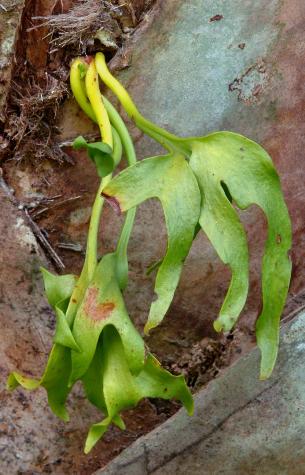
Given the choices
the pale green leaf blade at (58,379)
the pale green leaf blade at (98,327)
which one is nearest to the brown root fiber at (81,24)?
the pale green leaf blade at (98,327)

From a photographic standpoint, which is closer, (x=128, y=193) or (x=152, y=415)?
(x=128, y=193)

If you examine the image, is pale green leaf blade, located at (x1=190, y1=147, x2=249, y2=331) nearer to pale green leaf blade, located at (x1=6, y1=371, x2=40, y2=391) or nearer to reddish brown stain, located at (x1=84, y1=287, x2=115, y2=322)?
reddish brown stain, located at (x1=84, y1=287, x2=115, y2=322)

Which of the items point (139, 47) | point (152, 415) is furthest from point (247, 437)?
point (139, 47)

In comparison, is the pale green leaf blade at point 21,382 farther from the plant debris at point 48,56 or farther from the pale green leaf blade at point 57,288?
the plant debris at point 48,56

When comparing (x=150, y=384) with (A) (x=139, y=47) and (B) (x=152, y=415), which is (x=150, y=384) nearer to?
(B) (x=152, y=415)

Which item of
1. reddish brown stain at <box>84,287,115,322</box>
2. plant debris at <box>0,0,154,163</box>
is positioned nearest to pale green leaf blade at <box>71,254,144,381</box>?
reddish brown stain at <box>84,287,115,322</box>

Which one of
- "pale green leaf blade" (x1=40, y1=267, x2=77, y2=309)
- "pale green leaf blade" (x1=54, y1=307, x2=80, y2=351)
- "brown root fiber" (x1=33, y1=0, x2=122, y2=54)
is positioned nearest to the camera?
"pale green leaf blade" (x1=54, y1=307, x2=80, y2=351)

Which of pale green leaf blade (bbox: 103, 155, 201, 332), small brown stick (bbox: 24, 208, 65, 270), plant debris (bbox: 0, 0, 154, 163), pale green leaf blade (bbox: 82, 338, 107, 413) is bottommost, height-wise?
pale green leaf blade (bbox: 82, 338, 107, 413)
